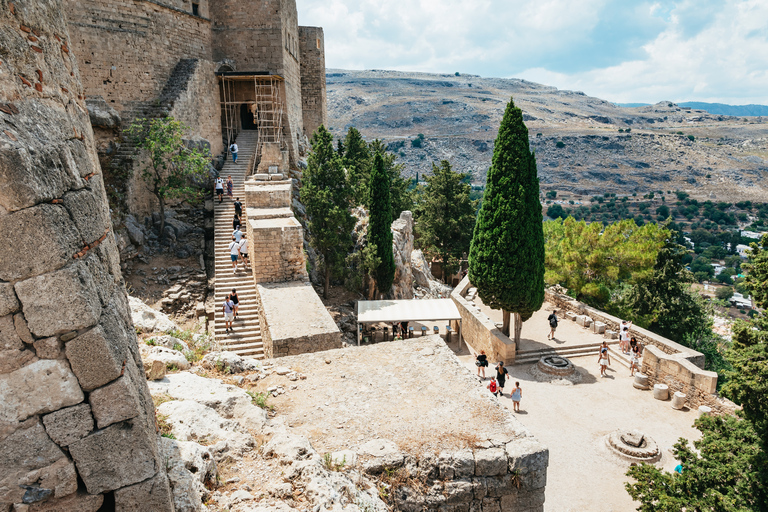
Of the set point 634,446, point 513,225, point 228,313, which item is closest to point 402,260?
point 513,225

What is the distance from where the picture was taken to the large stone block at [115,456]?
2846 mm

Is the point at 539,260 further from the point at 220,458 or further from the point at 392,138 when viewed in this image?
the point at 392,138

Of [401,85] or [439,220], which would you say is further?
[401,85]

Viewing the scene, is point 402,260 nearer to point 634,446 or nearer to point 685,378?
point 685,378

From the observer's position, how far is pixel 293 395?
678 cm

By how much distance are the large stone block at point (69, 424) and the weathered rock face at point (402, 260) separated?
57.0 feet

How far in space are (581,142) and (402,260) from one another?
11065 centimetres

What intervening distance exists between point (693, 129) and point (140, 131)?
16510cm

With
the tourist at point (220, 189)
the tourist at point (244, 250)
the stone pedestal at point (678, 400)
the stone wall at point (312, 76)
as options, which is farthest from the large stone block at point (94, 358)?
the stone wall at point (312, 76)

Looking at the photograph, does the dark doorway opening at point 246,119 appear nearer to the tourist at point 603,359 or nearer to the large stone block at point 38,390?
the tourist at point 603,359

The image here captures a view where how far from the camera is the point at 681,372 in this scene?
13320mm

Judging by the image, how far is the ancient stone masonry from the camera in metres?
2.53

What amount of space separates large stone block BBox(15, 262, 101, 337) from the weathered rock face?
57.1 ft

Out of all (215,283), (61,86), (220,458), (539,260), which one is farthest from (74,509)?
(539,260)
